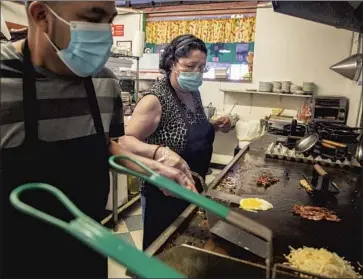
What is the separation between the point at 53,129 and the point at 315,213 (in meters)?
1.16

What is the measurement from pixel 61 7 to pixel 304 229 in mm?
1205

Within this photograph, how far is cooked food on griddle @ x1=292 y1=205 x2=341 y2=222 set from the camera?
1.31 m

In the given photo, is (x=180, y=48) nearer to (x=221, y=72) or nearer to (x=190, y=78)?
(x=190, y=78)

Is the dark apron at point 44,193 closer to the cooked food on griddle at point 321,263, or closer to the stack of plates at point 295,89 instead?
the cooked food on griddle at point 321,263

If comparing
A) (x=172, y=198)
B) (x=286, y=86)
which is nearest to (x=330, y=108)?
(x=286, y=86)

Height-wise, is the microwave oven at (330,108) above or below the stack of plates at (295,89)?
below

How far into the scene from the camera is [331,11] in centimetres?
246

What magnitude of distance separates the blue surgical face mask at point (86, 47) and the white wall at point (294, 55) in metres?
4.20

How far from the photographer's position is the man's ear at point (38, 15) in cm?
89

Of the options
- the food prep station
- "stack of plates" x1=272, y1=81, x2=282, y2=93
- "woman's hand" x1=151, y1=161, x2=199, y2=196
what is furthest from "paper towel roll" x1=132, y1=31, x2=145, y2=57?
"woman's hand" x1=151, y1=161, x2=199, y2=196

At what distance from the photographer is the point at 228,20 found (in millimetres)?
5070

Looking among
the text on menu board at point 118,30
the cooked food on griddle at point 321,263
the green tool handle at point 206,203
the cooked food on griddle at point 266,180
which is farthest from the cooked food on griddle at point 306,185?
the text on menu board at point 118,30

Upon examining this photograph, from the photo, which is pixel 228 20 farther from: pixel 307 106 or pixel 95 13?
pixel 95 13

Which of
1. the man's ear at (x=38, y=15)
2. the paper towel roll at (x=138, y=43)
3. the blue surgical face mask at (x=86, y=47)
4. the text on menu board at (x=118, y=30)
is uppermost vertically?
the text on menu board at (x=118, y=30)
